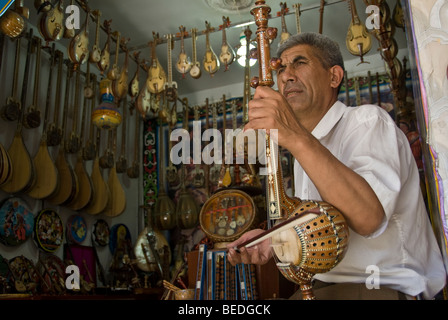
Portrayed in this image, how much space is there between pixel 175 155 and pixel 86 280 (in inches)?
73.0

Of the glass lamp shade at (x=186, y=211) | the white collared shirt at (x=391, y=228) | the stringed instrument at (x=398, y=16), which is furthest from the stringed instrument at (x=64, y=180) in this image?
the white collared shirt at (x=391, y=228)

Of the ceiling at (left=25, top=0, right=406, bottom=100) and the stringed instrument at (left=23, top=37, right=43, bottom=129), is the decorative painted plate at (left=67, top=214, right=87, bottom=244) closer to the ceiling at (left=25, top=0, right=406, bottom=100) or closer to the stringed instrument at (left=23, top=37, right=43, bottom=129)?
the stringed instrument at (left=23, top=37, right=43, bottom=129)

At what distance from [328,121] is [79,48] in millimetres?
2699

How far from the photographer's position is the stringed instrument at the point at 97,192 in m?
4.34

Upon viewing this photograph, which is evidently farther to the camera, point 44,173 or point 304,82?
point 44,173

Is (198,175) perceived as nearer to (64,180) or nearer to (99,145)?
(99,145)

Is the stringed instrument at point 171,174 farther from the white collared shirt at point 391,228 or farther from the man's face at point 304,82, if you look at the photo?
the white collared shirt at point 391,228

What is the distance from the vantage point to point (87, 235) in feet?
14.5

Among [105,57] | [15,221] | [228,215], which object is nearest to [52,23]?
[105,57]

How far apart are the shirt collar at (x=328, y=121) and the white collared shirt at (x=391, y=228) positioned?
0.14 metres

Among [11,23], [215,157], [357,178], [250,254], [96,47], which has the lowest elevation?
[250,254]

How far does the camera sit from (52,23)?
126 inches

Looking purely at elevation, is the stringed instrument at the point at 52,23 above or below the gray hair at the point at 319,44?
above
